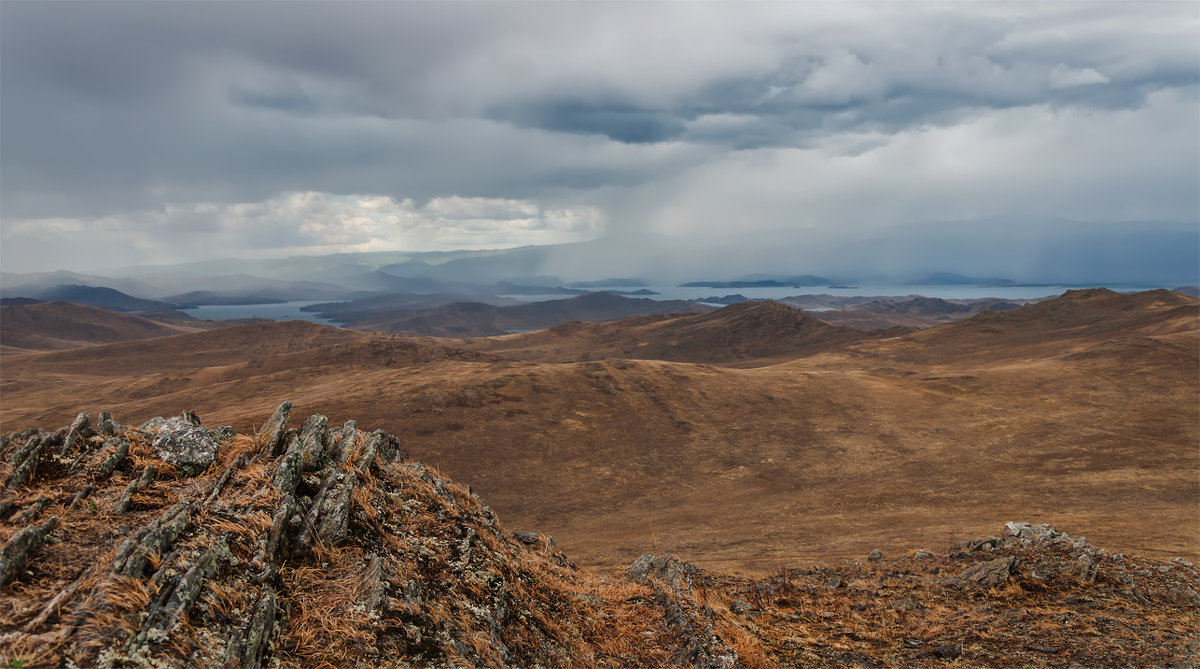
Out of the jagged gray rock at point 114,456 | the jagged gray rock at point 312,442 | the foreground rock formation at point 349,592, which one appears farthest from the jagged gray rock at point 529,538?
the jagged gray rock at point 114,456

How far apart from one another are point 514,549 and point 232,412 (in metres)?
49.9

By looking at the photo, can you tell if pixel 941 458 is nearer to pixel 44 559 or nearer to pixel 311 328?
pixel 44 559

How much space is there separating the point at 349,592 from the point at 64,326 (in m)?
241

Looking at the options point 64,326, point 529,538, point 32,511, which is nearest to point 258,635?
point 32,511

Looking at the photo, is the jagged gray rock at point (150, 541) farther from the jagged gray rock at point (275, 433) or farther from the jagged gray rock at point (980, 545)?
the jagged gray rock at point (980, 545)

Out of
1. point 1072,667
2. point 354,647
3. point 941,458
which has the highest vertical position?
point 354,647

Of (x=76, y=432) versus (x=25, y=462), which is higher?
(x=76, y=432)

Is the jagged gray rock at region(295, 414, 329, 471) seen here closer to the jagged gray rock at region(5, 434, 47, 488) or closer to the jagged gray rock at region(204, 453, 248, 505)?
the jagged gray rock at region(204, 453, 248, 505)

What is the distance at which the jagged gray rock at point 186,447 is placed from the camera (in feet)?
22.6

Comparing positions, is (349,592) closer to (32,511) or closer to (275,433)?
(275,433)

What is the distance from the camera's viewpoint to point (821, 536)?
25.2 metres

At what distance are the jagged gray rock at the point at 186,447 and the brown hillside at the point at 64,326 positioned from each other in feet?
664

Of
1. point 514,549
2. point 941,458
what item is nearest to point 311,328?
point 941,458

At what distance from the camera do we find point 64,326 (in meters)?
176
